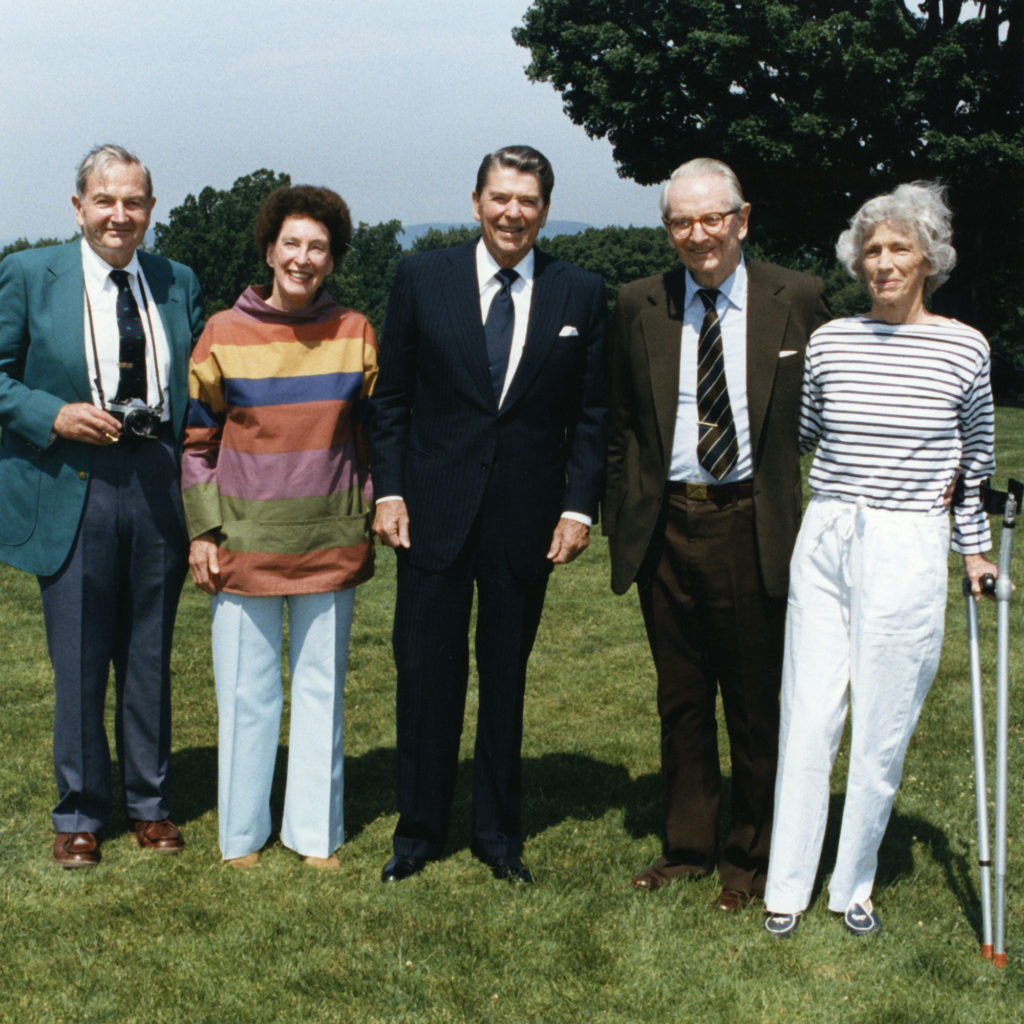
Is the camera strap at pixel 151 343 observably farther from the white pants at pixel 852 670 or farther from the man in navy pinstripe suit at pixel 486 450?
the white pants at pixel 852 670

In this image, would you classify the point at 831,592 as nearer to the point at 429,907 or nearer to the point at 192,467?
the point at 429,907

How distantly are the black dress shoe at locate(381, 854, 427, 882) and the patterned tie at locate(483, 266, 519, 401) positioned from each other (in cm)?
181

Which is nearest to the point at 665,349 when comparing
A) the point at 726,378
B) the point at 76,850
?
the point at 726,378

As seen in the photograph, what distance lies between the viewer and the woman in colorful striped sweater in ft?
14.8

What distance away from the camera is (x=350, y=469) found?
468 cm

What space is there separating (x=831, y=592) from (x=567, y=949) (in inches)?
58.7

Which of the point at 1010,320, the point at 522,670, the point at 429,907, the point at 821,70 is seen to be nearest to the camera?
the point at 429,907

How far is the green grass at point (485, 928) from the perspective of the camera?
12.6 feet

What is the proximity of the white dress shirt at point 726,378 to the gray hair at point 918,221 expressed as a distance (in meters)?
0.42

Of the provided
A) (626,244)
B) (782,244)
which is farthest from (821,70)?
(626,244)

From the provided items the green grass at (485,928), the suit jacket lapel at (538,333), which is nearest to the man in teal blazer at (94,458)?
the green grass at (485,928)

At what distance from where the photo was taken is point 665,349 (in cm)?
435

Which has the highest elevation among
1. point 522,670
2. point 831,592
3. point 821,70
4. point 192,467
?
point 821,70

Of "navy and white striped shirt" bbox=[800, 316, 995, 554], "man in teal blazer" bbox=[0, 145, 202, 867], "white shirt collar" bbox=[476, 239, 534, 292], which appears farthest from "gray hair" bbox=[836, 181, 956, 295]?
"man in teal blazer" bbox=[0, 145, 202, 867]
